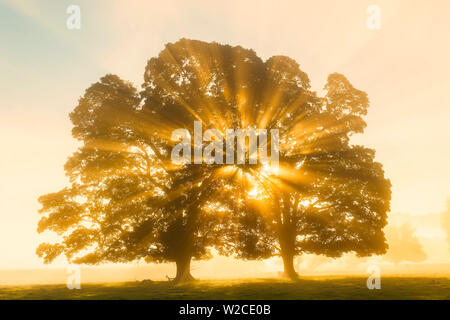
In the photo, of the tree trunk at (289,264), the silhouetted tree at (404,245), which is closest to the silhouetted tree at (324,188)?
the tree trunk at (289,264)

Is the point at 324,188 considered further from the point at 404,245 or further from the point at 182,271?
the point at 404,245

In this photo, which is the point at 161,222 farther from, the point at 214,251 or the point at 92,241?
the point at 214,251

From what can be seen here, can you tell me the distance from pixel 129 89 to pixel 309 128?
1565cm

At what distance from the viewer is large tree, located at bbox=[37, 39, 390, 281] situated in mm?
25797

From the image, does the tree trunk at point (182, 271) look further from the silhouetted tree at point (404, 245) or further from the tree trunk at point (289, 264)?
the silhouetted tree at point (404, 245)

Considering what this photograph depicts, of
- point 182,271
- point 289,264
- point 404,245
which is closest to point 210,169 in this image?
point 182,271

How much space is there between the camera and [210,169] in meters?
25.0

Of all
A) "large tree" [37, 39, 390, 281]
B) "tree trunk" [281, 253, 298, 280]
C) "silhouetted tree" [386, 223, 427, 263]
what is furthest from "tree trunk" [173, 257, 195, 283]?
"silhouetted tree" [386, 223, 427, 263]

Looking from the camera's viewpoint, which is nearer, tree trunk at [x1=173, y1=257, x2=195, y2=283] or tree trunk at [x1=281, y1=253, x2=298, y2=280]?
tree trunk at [x1=173, y1=257, x2=195, y2=283]

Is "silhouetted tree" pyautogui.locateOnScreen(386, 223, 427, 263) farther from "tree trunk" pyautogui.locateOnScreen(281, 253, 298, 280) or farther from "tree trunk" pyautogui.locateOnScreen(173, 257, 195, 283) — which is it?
"tree trunk" pyautogui.locateOnScreen(173, 257, 195, 283)

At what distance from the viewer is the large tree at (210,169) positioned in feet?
84.6
